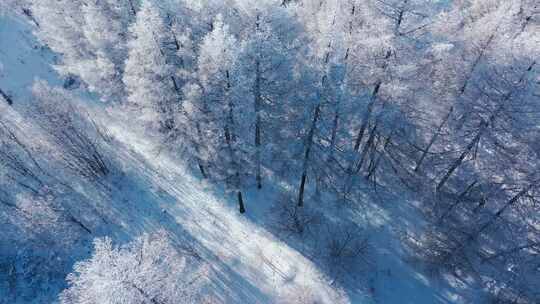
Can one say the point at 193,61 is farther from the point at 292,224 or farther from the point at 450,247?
the point at 450,247

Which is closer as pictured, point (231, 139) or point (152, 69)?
point (152, 69)

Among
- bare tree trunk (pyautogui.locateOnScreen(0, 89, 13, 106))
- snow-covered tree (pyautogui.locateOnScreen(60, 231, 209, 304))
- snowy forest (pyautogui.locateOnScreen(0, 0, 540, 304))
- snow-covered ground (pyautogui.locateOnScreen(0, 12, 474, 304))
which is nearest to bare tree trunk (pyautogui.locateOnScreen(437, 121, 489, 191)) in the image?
snowy forest (pyautogui.locateOnScreen(0, 0, 540, 304))

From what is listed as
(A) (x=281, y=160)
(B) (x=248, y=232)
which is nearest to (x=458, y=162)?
(A) (x=281, y=160)

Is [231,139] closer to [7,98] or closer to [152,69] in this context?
[152,69]

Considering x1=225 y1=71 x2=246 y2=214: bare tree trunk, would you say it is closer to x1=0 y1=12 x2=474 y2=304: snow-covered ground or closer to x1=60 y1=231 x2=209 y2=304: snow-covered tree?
x1=0 y1=12 x2=474 y2=304: snow-covered ground

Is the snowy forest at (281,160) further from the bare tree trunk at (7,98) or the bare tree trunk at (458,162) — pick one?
the bare tree trunk at (7,98)

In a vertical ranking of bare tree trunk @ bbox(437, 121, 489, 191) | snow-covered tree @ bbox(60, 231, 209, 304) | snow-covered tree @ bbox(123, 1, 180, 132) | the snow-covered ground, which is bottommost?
snow-covered tree @ bbox(60, 231, 209, 304)
